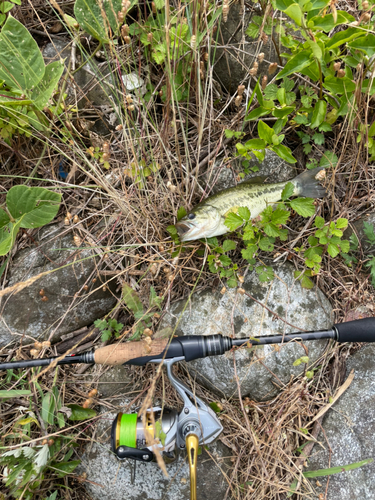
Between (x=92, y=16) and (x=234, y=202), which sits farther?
(x=234, y=202)

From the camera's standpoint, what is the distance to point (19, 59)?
87.5 inches

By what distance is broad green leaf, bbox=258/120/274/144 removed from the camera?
2.32 metres

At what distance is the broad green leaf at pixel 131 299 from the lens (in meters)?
2.47

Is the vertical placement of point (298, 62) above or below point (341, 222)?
above

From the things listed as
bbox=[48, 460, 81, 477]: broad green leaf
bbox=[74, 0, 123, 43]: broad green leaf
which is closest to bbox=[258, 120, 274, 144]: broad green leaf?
bbox=[74, 0, 123, 43]: broad green leaf

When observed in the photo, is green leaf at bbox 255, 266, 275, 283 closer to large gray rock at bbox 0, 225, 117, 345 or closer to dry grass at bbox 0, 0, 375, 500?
dry grass at bbox 0, 0, 375, 500

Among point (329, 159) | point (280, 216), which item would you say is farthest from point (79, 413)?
point (329, 159)

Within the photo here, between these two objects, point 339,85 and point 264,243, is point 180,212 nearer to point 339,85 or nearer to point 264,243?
point 264,243

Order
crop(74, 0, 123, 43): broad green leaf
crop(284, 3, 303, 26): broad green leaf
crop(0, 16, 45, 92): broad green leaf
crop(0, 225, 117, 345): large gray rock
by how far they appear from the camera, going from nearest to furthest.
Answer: crop(284, 3, 303, 26): broad green leaf, crop(0, 16, 45, 92): broad green leaf, crop(74, 0, 123, 43): broad green leaf, crop(0, 225, 117, 345): large gray rock

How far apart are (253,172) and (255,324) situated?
44.5 inches

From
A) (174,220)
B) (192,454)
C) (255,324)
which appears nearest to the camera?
(192,454)

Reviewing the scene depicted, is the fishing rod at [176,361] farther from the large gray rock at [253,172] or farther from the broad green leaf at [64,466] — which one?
the large gray rock at [253,172]

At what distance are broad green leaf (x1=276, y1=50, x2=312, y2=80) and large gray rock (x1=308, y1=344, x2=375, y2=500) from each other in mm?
1909

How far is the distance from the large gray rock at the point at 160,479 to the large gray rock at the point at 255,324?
17.9 inches
